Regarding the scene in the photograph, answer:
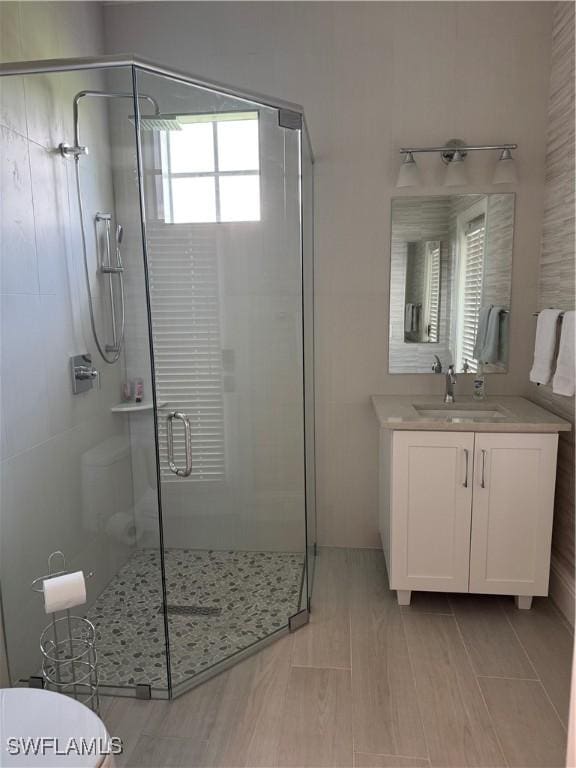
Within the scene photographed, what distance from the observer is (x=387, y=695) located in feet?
7.02

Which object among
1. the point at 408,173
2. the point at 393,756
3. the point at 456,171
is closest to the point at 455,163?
the point at 456,171

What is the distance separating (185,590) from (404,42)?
2.86 meters

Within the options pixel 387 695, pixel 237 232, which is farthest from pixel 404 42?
pixel 387 695

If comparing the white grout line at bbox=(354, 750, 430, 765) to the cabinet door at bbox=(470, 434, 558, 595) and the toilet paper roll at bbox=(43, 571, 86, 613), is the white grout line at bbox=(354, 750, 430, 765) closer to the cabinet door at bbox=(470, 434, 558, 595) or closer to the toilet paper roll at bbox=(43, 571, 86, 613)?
the cabinet door at bbox=(470, 434, 558, 595)

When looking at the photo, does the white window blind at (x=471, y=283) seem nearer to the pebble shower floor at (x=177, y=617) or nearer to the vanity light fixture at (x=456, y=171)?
the vanity light fixture at (x=456, y=171)

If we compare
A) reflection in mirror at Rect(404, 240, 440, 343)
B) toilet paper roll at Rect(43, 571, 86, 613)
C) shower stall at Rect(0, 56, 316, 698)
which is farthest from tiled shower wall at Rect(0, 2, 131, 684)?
reflection in mirror at Rect(404, 240, 440, 343)

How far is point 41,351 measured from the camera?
2.11 m

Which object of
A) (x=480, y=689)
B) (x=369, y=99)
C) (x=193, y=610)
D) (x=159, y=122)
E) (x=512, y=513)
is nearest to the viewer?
(x=159, y=122)

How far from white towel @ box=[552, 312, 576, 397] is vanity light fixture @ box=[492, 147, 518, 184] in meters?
0.83

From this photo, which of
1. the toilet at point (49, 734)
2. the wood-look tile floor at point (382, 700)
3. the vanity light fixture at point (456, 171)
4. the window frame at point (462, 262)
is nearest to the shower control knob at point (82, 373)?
the toilet at point (49, 734)

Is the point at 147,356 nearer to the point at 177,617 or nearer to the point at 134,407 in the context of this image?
the point at 134,407

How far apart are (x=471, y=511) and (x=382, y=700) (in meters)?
0.91

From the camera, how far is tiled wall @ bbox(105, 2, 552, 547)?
2.90 m

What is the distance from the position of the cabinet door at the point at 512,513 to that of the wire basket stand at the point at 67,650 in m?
1.71
